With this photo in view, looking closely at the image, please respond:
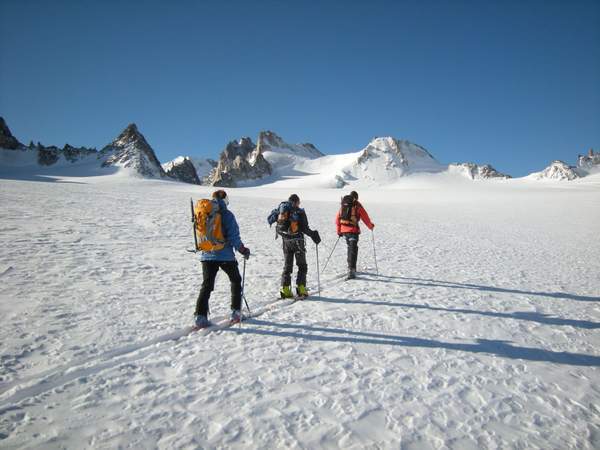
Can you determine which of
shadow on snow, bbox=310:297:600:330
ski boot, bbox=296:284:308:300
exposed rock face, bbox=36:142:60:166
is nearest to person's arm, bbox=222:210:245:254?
ski boot, bbox=296:284:308:300

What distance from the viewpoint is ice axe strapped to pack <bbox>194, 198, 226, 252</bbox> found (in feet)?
16.7

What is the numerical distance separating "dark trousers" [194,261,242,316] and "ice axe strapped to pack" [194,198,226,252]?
0.30 metres

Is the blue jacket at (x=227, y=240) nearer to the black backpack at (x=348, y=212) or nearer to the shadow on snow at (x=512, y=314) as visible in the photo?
the shadow on snow at (x=512, y=314)

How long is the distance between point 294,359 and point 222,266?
1.97 meters

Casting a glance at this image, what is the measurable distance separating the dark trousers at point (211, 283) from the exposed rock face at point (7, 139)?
150725 mm

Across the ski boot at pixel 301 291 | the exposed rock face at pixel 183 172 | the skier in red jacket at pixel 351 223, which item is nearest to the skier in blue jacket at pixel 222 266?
the ski boot at pixel 301 291

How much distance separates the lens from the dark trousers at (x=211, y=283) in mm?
5156

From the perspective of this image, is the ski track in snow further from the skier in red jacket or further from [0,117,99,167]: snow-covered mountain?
[0,117,99,167]: snow-covered mountain

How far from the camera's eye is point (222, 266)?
17.4 feet

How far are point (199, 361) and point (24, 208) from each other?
16717mm

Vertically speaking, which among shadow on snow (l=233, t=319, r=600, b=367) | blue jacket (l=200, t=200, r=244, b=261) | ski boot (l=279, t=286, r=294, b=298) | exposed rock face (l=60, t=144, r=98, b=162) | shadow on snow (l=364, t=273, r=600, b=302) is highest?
exposed rock face (l=60, t=144, r=98, b=162)

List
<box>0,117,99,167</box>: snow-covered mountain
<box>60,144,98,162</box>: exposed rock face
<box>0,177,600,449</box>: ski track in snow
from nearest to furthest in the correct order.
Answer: <box>0,177,600,449</box>: ski track in snow
<box>0,117,99,167</box>: snow-covered mountain
<box>60,144,98,162</box>: exposed rock face

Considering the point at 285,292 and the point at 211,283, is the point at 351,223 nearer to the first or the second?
the point at 285,292

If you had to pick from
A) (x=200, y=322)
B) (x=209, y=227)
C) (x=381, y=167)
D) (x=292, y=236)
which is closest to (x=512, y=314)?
(x=292, y=236)
